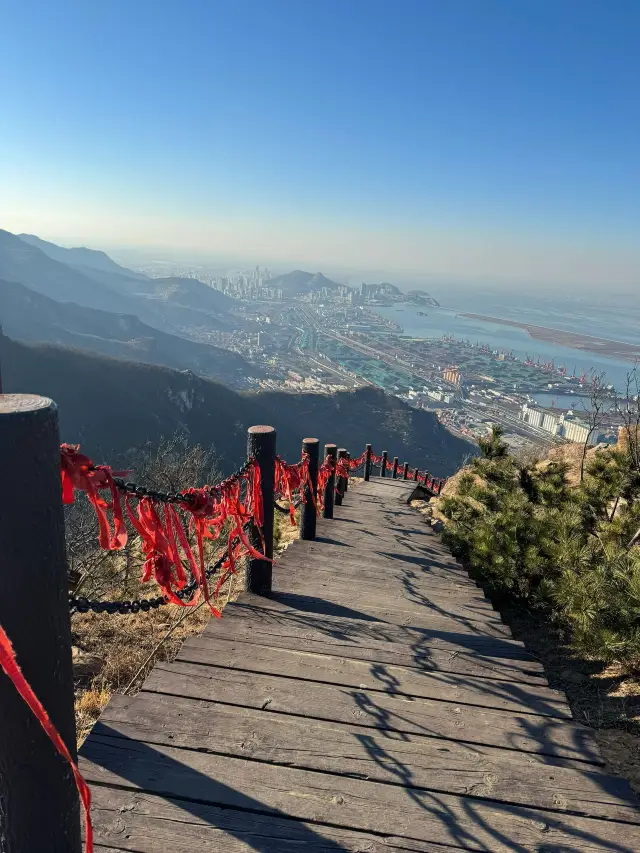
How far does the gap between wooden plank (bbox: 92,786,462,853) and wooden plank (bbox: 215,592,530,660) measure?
1.14 m

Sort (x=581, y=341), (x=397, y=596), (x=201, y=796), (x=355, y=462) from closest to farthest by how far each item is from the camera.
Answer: (x=201, y=796) → (x=397, y=596) → (x=355, y=462) → (x=581, y=341)

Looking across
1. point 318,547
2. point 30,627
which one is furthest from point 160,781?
point 318,547

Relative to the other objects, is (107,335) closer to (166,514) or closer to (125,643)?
(125,643)

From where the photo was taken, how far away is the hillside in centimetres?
4743

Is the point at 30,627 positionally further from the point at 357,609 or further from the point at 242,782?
the point at 357,609

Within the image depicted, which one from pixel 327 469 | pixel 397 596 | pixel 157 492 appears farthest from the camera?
pixel 327 469

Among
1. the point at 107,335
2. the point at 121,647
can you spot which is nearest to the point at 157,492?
the point at 121,647

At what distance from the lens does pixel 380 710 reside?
Result: 2.27 metres

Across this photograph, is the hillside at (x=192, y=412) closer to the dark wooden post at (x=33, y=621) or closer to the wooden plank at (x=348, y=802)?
the wooden plank at (x=348, y=802)

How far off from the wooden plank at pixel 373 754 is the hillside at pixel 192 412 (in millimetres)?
37190

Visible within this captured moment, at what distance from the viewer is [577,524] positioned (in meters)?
4.83

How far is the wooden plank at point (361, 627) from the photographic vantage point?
2.94 m

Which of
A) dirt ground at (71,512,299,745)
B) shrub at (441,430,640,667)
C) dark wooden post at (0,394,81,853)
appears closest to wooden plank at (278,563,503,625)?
dirt ground at (71,512,299,745)

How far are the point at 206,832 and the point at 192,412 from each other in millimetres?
56828
